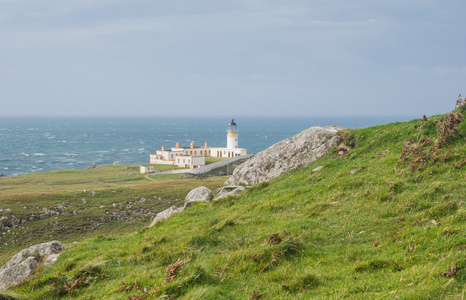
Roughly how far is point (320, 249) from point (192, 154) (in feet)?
321

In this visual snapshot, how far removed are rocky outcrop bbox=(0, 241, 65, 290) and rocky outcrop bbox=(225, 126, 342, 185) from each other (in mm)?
17734

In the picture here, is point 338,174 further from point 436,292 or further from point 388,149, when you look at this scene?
point 436,292

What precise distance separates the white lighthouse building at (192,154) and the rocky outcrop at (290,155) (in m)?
59.2

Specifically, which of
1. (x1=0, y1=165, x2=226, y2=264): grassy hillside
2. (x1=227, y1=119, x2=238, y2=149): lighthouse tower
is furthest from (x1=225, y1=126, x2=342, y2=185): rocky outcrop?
(x1=227, y1=119, x2=238, y2=149): lighthouse tower

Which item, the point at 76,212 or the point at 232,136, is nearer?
the point at 76,212

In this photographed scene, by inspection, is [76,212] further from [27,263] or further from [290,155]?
[27,263]

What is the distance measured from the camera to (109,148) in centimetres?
17025

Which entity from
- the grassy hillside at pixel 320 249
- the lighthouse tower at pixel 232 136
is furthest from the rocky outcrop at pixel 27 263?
the lighthouse tower at pixel 232 136

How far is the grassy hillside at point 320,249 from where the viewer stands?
799 cm

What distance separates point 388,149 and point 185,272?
1678 centimetres

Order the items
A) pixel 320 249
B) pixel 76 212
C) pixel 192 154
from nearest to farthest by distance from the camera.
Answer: pixel 320 249 < pixel 76 212 < pixel 192 154

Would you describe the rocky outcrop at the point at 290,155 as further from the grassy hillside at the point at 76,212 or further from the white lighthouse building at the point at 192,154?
the white lighthouse building at the point at 192,154

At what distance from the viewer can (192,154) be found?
4230 inches

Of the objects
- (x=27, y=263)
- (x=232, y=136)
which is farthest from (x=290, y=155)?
(x=232, y=136)
